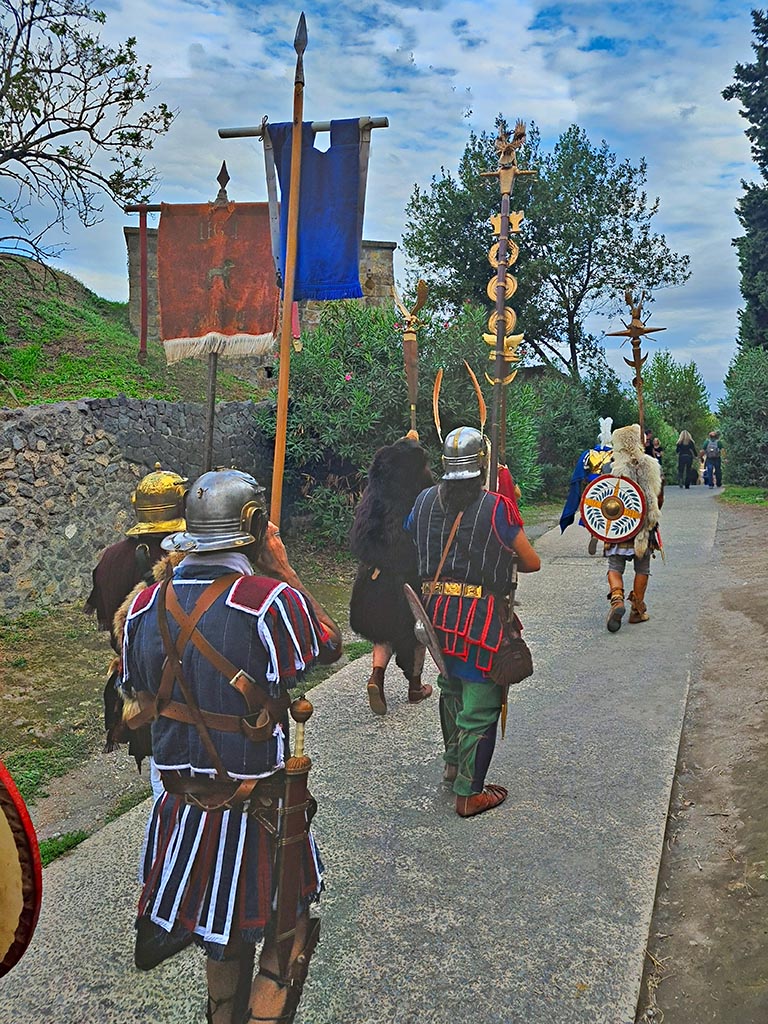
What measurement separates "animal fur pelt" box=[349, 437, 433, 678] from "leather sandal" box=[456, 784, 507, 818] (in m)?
1.44

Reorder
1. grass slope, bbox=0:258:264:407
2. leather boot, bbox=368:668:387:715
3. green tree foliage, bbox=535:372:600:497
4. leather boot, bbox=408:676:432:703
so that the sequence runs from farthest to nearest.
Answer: green tree foliage, bbox=535:372:600:497, grass slope, bbox=0:258:264:407, leather boot, bbox=408:676:432:703, leather boot, bbox=368:668:387:715

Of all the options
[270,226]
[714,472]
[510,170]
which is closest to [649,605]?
[510,170]

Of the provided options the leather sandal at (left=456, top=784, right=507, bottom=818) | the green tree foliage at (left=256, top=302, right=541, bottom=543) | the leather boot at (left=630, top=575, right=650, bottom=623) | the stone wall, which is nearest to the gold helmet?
the leather sandal at (left=456, top=784, right=507, bottom=818)

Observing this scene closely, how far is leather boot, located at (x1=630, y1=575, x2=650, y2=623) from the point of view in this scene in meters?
7.37

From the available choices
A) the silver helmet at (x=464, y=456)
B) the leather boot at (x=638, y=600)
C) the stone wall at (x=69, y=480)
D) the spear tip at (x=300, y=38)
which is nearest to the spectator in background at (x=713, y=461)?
the leather boot at (x=638, y=600)

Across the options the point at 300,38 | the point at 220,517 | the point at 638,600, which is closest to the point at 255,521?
the point at 220,517

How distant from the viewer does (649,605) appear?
8258 mm

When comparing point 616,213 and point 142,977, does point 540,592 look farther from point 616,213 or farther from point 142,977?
point 616,213

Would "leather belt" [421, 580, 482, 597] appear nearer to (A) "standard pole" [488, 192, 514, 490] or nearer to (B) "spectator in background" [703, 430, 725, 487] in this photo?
(A) "standard pole" [488, 192, 514, 490]

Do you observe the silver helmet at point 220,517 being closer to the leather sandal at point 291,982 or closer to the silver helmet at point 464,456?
the leather sandal at point 291,982

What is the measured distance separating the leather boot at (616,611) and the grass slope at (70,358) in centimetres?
715

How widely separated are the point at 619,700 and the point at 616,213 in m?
24.3

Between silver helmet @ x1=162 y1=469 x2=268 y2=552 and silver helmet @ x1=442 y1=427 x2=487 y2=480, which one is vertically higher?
silver helmet @ x1=442 y1=427 x2=487 y2=480

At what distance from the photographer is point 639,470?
716cm
